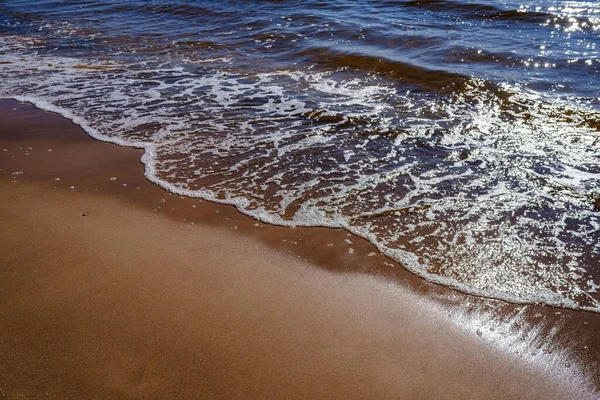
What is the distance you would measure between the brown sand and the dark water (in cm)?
53

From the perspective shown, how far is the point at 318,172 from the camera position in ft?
14.9

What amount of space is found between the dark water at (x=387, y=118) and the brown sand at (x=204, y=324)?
525 millimetres

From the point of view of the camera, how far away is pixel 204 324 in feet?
8.99

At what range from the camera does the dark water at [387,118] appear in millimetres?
3559

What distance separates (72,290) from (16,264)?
553 mm

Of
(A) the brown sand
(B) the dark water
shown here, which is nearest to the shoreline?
(B) the dark water

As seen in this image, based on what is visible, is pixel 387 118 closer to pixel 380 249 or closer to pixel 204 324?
pixel 380 249

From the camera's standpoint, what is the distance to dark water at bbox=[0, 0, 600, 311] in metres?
3.56

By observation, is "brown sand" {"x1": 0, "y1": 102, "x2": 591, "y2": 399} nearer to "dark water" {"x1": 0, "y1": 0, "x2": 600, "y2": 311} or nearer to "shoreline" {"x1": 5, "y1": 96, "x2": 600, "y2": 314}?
"shoreline" {"x1": 5, "y1": 96, "x2": 600, "y2": 314}

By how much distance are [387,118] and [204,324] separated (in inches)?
155

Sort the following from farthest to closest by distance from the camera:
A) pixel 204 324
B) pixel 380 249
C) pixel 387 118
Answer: pixel 387 118
pixel 380 249
pixel 204 324

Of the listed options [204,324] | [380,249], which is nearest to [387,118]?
[380,249]

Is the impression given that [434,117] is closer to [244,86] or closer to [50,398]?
[244,86]

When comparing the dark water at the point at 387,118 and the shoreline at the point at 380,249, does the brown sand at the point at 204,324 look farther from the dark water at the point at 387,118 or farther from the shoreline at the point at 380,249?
the dark water at the point at 387,118
